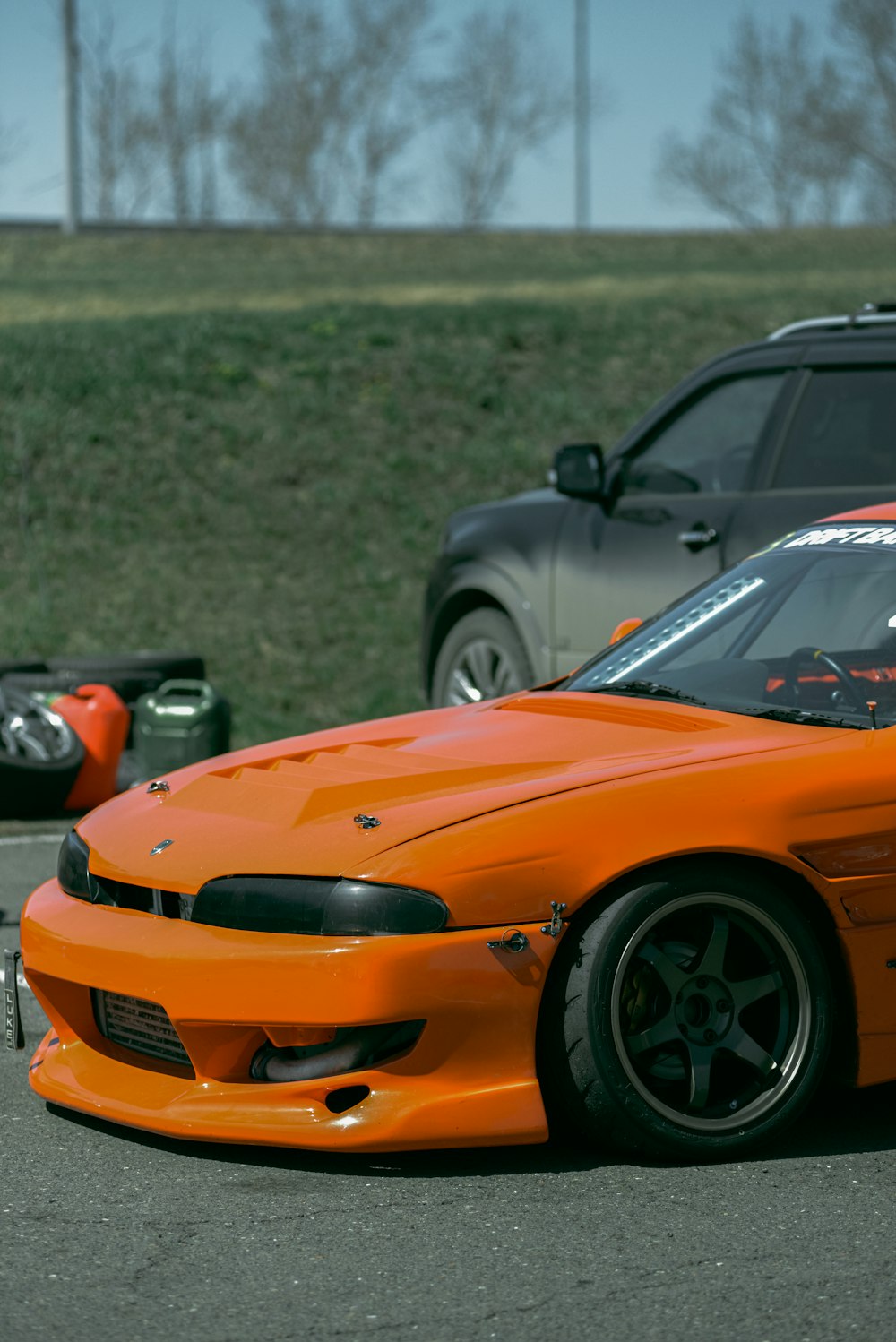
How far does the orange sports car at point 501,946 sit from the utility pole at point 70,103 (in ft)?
89.3

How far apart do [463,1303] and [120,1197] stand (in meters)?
0.90

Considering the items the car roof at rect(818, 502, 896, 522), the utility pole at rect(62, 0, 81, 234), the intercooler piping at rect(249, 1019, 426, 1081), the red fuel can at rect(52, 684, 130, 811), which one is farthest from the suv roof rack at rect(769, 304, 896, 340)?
the utility pole at rect(62, 0, 81, 234)

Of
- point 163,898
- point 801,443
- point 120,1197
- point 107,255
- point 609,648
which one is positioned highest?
point 107,255

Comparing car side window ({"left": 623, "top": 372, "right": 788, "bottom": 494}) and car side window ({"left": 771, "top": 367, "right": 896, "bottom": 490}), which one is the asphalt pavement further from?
car side window ({"left": 623, "top": 372, "right": 788, "bottom": 494})

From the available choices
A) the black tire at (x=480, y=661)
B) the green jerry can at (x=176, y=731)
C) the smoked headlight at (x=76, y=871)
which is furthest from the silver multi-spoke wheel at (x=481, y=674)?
the smoked headlight at (x=76, y=871)

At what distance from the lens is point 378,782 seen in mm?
4254

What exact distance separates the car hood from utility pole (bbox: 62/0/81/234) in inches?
1052

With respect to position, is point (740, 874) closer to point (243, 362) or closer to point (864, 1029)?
point (864, 1029)

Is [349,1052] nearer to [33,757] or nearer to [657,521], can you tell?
[657,521]

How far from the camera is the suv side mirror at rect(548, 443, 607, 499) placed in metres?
8.00

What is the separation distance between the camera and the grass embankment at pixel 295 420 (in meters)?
15.1

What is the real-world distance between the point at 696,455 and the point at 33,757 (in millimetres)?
3367

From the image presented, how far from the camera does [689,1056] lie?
13.0ft

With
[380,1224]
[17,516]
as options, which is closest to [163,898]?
[380,1224]
